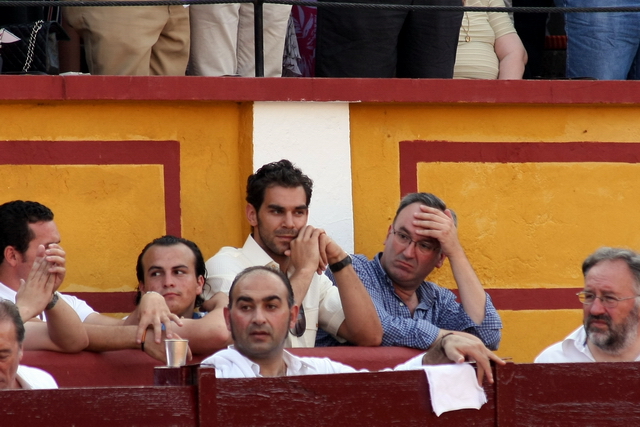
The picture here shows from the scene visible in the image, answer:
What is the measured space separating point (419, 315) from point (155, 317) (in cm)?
129

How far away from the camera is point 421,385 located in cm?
436

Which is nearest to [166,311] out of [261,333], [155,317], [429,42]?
[155,317]

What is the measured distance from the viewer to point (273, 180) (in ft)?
18.6

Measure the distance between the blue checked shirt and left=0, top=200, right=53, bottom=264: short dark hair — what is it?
51.3 inches

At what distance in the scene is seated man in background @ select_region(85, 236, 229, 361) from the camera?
16.5 feet

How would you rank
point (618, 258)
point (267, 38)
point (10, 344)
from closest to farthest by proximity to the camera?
point (10, 344)
point (618, 258)
point (267, 38)

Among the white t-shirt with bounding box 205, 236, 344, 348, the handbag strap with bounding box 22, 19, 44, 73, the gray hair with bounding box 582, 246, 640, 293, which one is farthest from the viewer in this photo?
the handbag strap with bounding box 22, 19, 44, 73

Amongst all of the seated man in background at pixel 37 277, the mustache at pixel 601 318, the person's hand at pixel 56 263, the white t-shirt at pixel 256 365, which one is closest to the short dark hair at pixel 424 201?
the mustache at pixel 601 318

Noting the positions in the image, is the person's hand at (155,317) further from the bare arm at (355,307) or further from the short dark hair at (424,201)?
the short dark hair at (424,201)

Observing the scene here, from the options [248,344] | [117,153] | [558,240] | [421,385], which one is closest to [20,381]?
[248,344]

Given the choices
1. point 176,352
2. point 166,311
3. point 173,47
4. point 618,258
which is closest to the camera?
point 176,352

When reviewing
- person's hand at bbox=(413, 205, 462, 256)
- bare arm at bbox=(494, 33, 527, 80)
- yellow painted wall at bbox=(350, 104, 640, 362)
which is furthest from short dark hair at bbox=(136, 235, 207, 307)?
bare arm at bbox=(494, 33, 527, 80)

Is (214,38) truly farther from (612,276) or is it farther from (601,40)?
(612,276)

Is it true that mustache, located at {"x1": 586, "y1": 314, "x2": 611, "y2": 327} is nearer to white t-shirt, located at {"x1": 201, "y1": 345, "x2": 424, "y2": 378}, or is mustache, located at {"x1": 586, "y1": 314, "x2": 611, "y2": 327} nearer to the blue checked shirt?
the blue checked shirt
